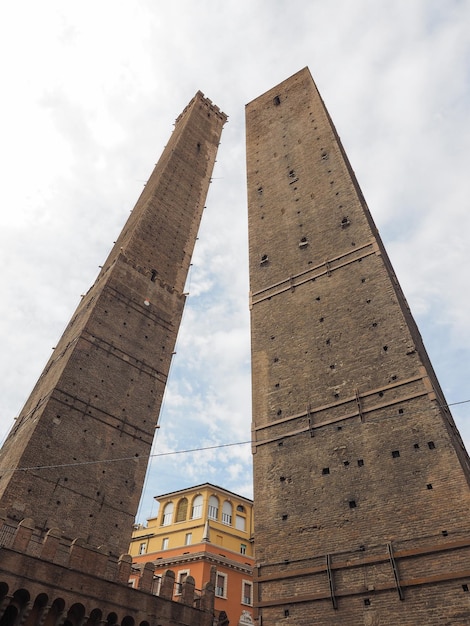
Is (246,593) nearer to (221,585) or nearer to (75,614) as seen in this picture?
(221,585)

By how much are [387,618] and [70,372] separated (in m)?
11.9

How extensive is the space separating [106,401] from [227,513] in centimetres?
1038

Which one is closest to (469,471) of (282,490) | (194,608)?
(282,490)

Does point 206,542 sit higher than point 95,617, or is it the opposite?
point 206,542

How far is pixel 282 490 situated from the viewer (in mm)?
11734

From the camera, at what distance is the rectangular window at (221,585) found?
20922 mm

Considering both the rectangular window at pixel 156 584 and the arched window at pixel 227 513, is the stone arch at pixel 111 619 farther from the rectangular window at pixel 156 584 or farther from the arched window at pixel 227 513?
the arched window at pixel 227 513

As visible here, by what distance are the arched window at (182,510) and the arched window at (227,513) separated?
1.79 metres

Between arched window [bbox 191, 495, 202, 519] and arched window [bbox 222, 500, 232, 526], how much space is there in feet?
4.00

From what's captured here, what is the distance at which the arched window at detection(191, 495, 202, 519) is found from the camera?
23484 mm

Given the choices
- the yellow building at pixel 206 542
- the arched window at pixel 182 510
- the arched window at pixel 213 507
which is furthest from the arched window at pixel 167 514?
the arched window at pixel 213 507

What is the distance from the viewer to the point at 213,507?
2389 centimetres

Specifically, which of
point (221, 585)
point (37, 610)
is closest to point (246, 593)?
point (221, 585)

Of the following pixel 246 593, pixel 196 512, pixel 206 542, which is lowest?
pixel 246 593
